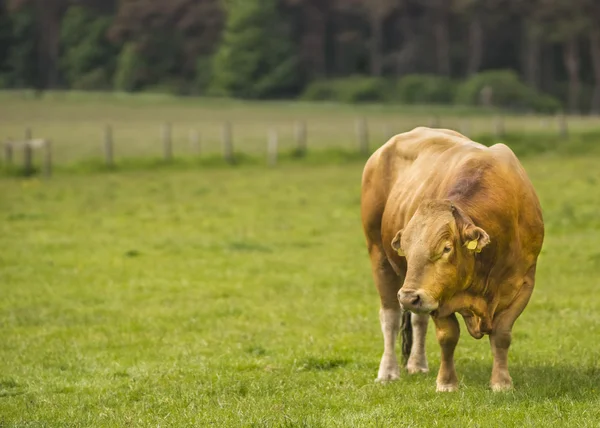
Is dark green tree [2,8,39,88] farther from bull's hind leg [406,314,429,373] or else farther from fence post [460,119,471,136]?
bull's hind leg [406,314,429,373]

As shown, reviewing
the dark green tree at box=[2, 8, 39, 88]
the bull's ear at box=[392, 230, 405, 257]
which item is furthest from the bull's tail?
the dark green tree at box=[2, 8, 39, 88]

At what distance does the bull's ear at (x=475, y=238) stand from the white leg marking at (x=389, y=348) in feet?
6.17

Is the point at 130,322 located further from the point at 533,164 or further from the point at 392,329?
the point at 533,164

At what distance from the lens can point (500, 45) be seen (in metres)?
103

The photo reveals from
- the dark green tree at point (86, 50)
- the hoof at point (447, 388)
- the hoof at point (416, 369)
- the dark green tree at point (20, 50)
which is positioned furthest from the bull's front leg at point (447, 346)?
the dark green tree at point (20, 50)

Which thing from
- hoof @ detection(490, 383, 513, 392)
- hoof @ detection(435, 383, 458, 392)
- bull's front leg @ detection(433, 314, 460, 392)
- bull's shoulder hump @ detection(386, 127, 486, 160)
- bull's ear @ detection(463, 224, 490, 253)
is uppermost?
bull's shoulder hump @ detection(386, 127, 486, 160)

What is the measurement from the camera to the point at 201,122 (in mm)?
67250

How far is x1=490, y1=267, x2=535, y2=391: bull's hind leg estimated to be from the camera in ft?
30.2

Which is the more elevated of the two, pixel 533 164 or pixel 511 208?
pixel 511 208

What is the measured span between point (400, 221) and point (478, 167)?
868 millimetres

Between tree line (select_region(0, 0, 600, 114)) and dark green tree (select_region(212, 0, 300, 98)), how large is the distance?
10cm

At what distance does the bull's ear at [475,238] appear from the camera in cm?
852

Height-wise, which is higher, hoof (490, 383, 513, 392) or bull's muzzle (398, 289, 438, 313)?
bull's muzzle (398, 289, 438, 313)

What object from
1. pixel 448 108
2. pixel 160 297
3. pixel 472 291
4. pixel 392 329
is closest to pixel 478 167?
pixel 472 291
